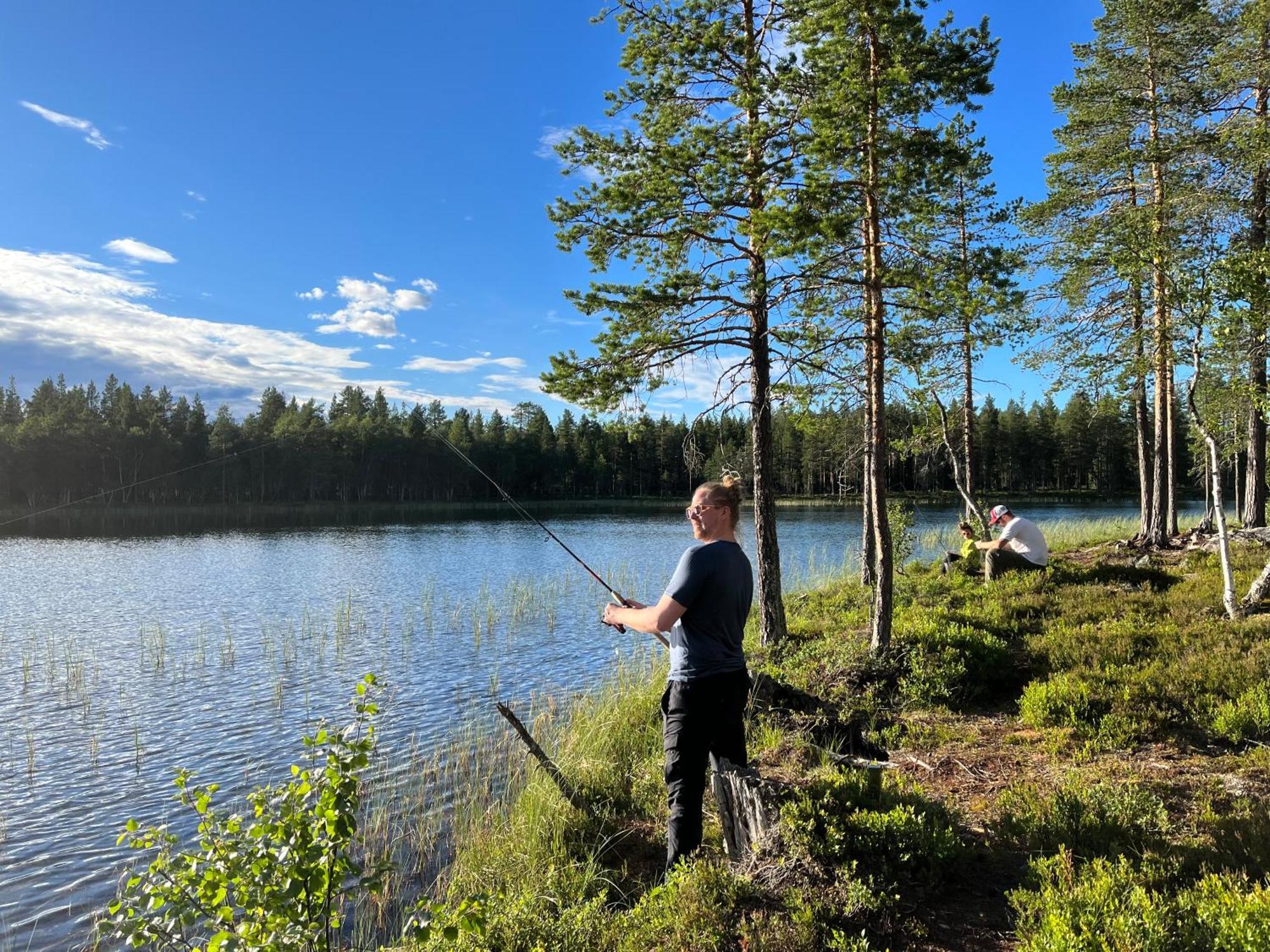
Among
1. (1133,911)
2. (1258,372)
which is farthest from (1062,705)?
(1258,372)

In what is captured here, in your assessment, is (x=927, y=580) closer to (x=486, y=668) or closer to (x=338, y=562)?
(x=486, y=668)

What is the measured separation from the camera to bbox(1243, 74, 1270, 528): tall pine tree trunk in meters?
11.4

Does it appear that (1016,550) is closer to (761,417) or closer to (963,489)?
(963,489)

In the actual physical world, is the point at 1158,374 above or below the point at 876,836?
above

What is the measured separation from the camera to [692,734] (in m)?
4.28

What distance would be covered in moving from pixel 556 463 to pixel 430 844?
9480 cm

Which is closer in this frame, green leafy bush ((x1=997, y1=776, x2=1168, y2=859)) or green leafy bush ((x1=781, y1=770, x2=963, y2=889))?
green leafy bush ((x1=781, y1=770, x2=963, y2=889))

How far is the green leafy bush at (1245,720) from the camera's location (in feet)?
19.0

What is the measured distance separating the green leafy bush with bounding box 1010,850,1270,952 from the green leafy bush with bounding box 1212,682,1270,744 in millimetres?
2722

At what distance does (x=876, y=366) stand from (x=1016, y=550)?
5784 mm

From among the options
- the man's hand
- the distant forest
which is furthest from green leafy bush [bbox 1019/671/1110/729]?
the distant forest

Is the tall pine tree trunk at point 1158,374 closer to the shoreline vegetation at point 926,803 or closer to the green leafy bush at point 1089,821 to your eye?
the shoreline vegetation at point 926,803

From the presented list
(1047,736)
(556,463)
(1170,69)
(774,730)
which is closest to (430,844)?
(774,730)

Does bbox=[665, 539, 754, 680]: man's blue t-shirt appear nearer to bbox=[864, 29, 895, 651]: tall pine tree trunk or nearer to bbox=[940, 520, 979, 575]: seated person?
bbox=[864, 29, 895, 651]: tall pine tree trunk
